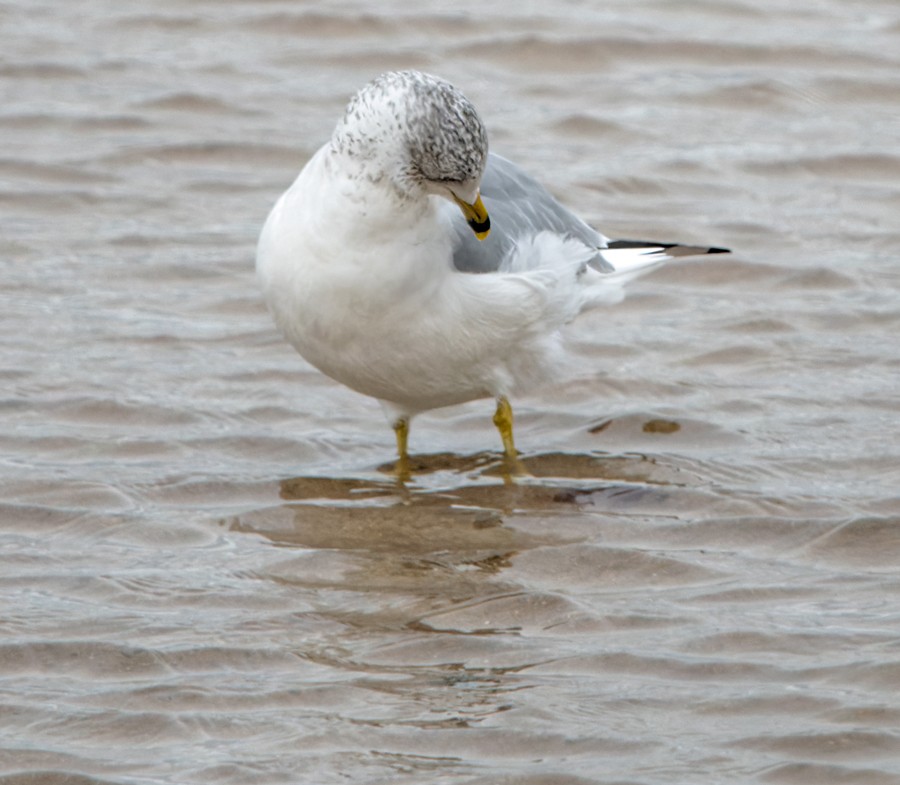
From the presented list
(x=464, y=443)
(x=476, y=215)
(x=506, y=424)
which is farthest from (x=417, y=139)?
(x=464, y=443)

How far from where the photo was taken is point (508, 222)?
6629 mm

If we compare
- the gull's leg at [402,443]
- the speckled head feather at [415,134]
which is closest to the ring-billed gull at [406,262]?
the speckled head feather at [415,134]

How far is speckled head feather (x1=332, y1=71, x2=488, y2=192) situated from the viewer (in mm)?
5816

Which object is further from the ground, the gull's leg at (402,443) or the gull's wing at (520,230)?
the gull's wing at (520,230)

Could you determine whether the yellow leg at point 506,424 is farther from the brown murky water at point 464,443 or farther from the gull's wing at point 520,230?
the gull's wing at point 520,230

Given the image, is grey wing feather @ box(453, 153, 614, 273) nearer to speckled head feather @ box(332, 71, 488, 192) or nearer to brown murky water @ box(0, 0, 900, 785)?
speckled head feather @ box(332, 71, 488, 192)

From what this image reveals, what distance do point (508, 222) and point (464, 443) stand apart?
39.0 inches

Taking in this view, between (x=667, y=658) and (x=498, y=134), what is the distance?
5.78 meters

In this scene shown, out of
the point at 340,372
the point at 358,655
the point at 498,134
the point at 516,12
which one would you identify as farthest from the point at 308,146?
the point at 358,655

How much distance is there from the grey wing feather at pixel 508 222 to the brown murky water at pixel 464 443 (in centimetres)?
70

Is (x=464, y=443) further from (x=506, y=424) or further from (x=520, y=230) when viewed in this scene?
A: (x=520, y=230)

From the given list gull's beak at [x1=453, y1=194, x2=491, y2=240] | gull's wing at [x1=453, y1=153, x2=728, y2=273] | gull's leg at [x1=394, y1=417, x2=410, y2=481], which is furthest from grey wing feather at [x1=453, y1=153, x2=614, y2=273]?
gull's leg at [x1=394, y1=417, x2=410, y2=481]

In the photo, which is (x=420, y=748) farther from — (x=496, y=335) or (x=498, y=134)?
(x=498, y=134)

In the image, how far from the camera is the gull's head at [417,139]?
19.1 ft
